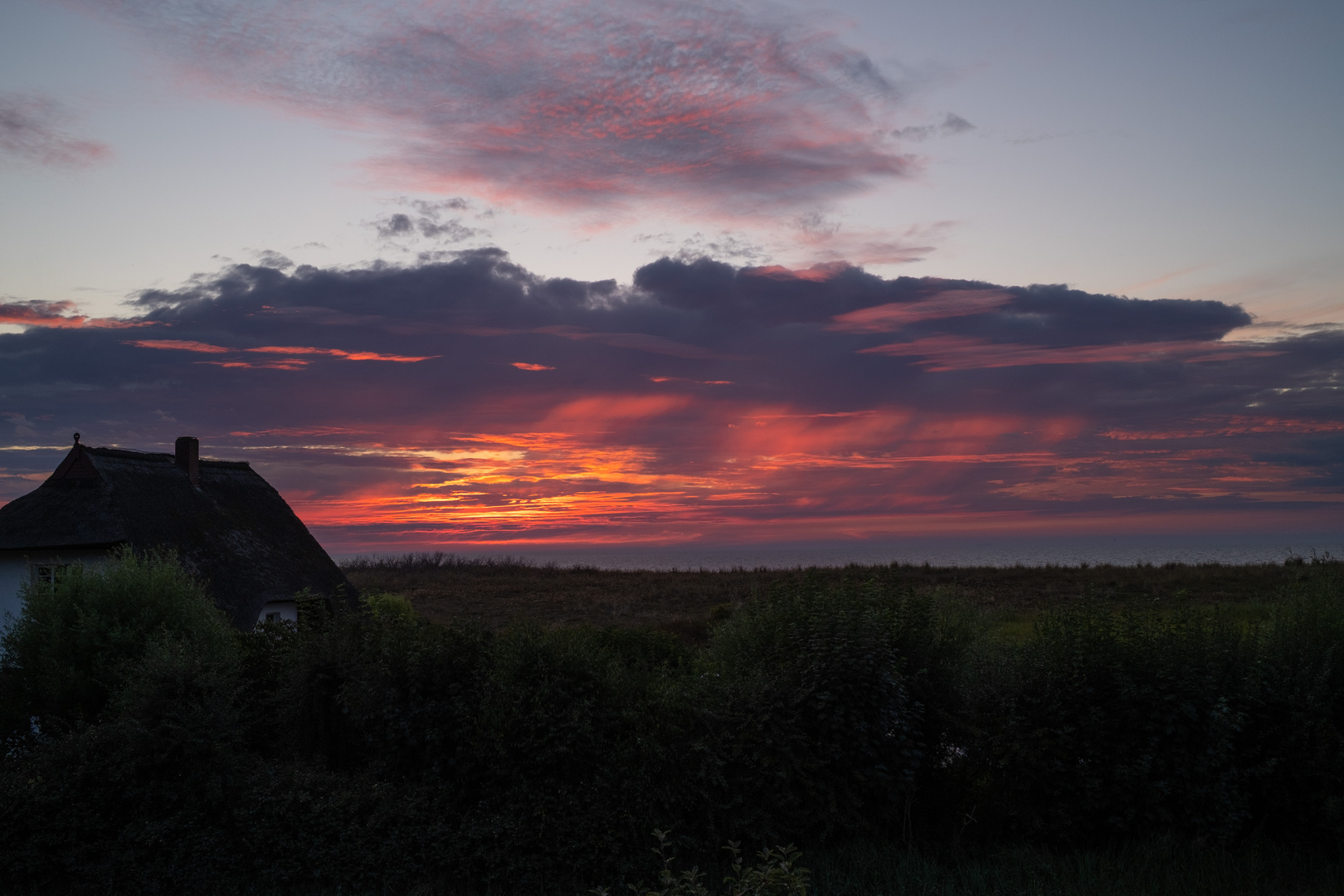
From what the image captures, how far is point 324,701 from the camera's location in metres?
10.2

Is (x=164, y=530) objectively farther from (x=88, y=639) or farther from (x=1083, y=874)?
(x=1083, y=874)

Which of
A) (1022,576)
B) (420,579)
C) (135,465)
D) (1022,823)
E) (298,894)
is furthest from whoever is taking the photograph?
(420,579)

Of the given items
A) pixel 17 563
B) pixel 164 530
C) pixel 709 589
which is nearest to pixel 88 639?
pixel 164 530

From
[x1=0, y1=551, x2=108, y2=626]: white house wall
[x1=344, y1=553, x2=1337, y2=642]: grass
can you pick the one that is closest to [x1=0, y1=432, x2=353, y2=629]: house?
[x1=0, y1=551, x2=108, y2=626]: white house wall

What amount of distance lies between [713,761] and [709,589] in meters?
44.5

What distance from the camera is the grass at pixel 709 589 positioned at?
34.7 meters

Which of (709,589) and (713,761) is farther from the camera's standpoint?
(709,589)

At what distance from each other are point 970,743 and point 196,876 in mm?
8004

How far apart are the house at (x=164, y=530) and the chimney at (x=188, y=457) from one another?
30 millimetres

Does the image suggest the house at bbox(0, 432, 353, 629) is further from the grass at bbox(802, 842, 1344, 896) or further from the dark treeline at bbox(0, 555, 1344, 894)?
the grass at bbox(802, 842, 1344, 896)

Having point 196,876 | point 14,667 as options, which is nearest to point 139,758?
point 196,876

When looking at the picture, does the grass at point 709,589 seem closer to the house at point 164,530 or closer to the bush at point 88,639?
the house at point 164,530

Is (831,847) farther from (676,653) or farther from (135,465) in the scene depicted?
(135,465)

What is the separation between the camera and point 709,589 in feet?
172
